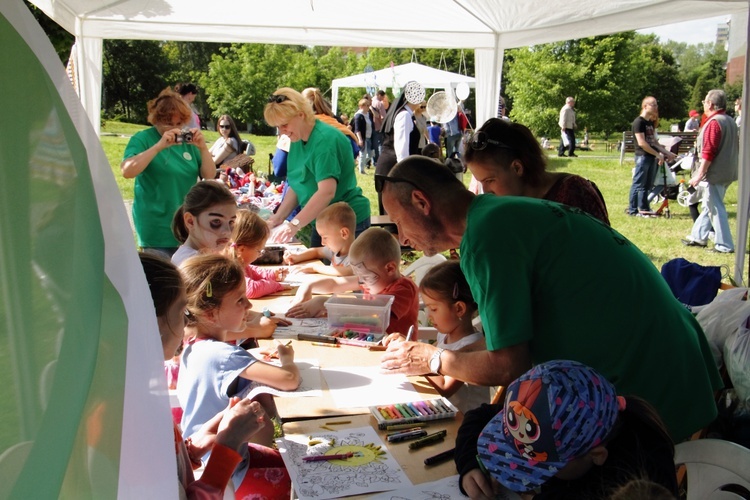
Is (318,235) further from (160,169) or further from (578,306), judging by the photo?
(578,306)

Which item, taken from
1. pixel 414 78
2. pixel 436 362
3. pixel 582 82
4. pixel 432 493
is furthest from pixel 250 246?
pixel 582 82

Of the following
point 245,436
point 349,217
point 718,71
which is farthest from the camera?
point 718,71

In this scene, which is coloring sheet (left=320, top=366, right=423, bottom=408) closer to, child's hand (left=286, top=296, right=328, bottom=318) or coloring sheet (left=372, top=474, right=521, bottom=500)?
coloring sheet (left=372, top=474, right=521, bottom=500)

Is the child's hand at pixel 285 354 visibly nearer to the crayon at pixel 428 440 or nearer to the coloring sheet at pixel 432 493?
the crayon at pixel 428 440

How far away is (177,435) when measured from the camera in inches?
68.4

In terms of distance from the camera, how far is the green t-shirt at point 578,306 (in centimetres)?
168

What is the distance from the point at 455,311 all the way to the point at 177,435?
3.52ft

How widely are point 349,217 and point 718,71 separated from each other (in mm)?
39885

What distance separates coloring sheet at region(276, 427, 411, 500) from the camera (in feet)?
5.04

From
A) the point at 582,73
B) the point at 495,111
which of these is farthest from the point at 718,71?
the point at 495,111

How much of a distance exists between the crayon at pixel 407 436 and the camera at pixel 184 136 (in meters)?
2.96

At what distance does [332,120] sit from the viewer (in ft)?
20.0

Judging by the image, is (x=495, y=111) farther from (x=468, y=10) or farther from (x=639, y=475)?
(x=639, y=475)

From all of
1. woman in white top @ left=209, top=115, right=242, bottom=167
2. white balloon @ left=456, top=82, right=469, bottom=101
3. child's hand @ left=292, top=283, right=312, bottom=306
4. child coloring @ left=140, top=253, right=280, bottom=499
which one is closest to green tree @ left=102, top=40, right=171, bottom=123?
white balloon @ left=456, top=82, right=469, bottom=101
